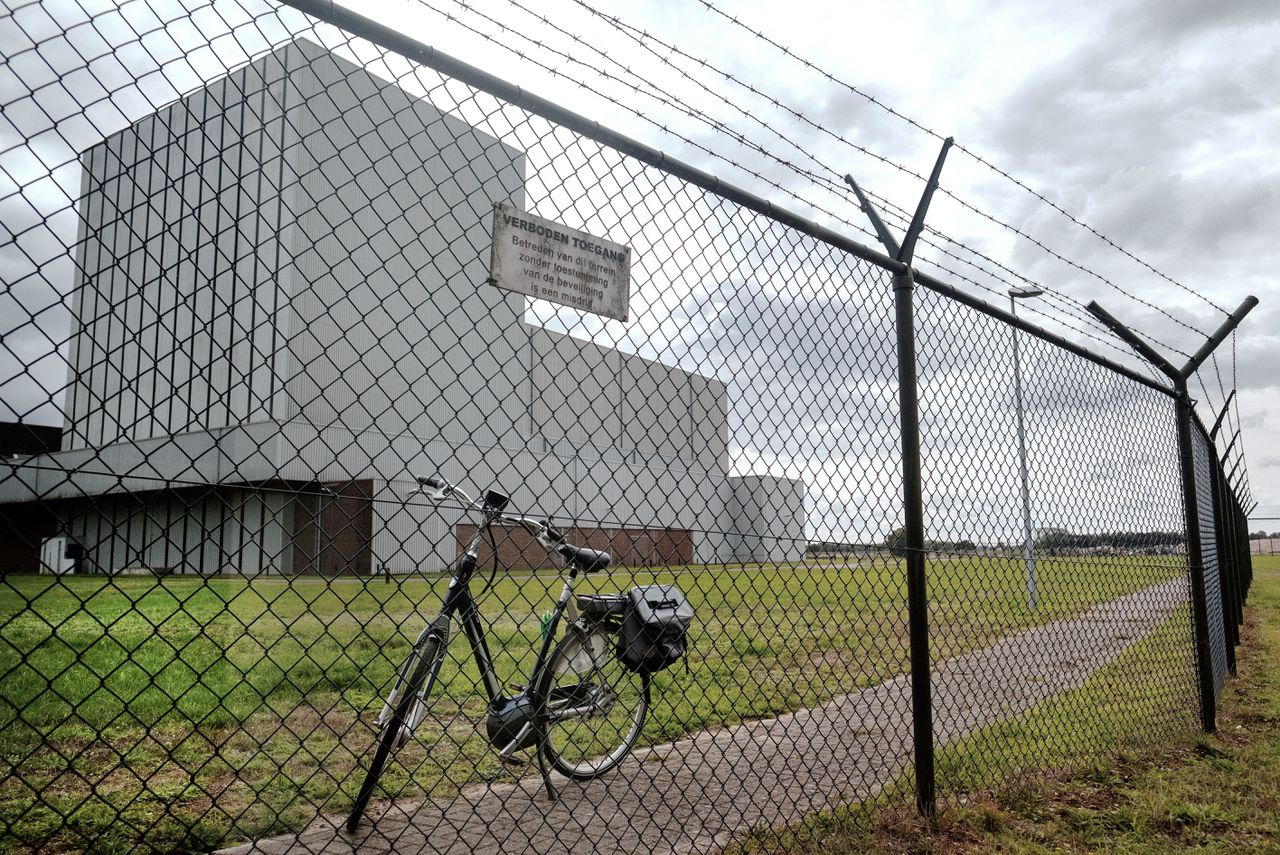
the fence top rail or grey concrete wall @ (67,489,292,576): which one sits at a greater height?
the fence top rail

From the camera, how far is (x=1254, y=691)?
695 cm

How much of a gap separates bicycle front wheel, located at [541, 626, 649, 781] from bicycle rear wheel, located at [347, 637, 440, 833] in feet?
2.44

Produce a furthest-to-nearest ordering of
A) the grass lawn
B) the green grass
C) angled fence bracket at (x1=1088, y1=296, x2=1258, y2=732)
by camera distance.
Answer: angled fence bracket at (x1=1088, y1=296, x2=1258, y2=732), the green grass, the grass lawn

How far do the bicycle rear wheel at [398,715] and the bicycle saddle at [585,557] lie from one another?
0.77m

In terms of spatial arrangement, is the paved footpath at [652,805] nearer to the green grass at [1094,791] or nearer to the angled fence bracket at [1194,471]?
the green grass at [1094,791]

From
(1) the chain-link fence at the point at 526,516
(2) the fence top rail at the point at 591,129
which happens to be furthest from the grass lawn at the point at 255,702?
(2) the fence top rail at the point at 591,129

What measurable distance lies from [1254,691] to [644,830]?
577 cm

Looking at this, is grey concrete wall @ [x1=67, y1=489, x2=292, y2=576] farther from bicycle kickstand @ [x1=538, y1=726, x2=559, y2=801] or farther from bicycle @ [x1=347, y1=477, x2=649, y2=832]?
bicycle kickstand @ [x1=538, y1=726, x2=559, y2=801]

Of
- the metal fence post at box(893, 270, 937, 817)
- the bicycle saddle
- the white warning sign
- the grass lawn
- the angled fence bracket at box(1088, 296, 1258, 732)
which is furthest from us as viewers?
the angled fence bracket at box(1088, 296, 1258, 732)

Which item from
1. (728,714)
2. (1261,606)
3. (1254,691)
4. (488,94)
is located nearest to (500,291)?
(488,94)

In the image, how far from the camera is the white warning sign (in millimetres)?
2623

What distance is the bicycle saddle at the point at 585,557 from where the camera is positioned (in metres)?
4.01

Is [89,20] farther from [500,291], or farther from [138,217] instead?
[138,217]

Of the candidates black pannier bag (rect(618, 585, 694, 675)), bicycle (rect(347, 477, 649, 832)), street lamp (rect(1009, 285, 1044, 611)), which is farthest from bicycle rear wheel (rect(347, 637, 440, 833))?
street lamp (rect(1009, 285, 1044, 611))
